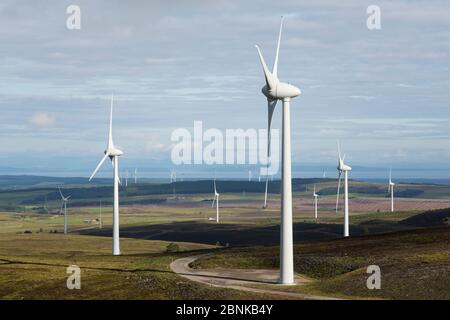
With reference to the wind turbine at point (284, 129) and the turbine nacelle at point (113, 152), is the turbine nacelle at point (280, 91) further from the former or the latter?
the turbine nacelle at point (113, 152)

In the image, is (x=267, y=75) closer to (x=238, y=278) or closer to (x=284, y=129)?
(x=284, y=129)

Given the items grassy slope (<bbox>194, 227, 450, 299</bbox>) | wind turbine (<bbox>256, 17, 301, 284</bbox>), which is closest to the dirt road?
grassy slope (<bbox>194, 227, 450, 299</bbox>)

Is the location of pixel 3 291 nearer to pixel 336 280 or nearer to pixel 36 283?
pixel 36 283

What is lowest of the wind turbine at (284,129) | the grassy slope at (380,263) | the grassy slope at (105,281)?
the grassy slope at (105,281)

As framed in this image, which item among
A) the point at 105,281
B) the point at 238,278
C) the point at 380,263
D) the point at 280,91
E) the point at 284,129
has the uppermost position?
the point at 280,91

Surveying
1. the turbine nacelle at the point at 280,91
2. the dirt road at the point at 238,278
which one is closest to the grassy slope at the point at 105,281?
the dirt road at the point at 238,278

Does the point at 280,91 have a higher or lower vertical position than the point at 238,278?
higher

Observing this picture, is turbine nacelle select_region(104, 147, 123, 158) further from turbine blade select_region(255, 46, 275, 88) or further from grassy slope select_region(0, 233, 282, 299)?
turbine blade select_region(255, 46, 275, 88)

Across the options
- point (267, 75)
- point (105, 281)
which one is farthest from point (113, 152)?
point (267, 75)
